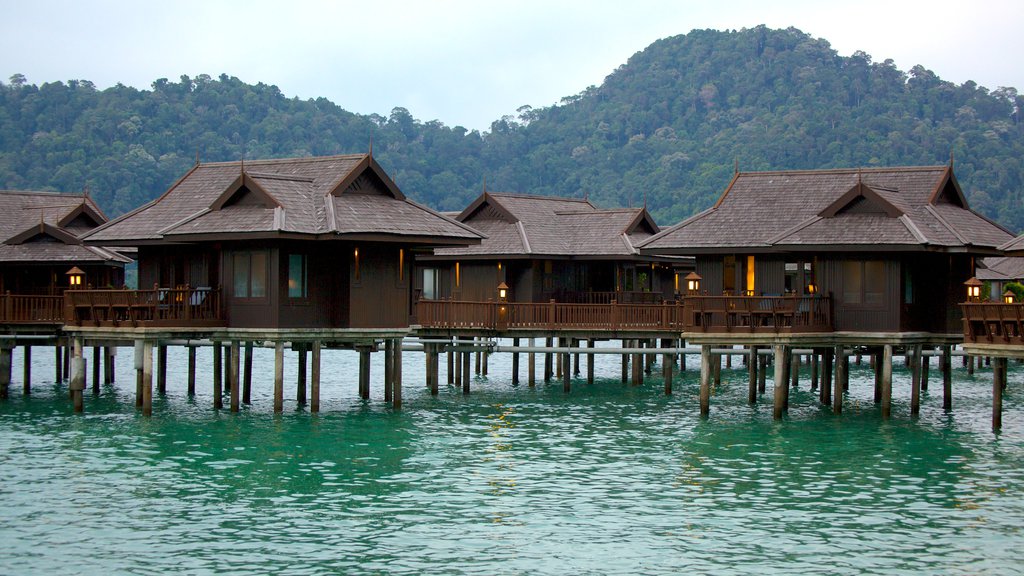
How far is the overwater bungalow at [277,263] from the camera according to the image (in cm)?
4019

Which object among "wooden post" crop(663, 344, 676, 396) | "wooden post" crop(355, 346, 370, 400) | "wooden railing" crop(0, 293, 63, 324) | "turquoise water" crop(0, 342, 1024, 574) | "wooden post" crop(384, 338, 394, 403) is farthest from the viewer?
"wooden post" crop(663, 344, 676, 396)

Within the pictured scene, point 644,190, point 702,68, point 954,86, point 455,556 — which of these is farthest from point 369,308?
point 702,68

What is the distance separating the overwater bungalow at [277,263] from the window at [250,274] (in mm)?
29

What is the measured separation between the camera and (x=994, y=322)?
3472 cm

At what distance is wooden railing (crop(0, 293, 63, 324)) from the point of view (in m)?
45.5

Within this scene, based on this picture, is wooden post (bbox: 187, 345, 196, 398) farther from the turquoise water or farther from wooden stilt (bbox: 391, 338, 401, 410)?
wooden stilt (bbox: 391, 338, 401, 410)

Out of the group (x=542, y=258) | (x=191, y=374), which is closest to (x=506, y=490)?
(x=191, y=374)

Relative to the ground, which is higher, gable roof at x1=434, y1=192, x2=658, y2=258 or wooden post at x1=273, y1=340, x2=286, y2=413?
gable roof at x1=434, y1=192, x2=658, y2=258

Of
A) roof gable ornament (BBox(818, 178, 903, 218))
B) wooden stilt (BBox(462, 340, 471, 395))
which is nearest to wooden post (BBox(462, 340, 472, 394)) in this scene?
wooden stilt (BBox(462, 340, 471, 395))

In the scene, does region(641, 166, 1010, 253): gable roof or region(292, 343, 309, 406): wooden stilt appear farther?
region(292, 343, 309, 406): wooden stilt

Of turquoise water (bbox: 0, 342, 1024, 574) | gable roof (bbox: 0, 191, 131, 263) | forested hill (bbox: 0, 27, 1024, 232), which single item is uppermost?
forested hill (bbox: 0, 27, 1024, 232)

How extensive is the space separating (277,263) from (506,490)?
1341 centimetres

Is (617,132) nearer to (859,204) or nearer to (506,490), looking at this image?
(859,204)

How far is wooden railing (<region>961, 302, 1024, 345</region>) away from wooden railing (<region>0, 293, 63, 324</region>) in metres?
28.0
